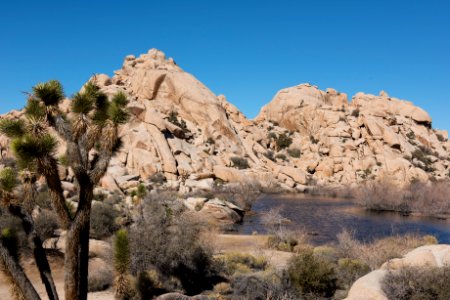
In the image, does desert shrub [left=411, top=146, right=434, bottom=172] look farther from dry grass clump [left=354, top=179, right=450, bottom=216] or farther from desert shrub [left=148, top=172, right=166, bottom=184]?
desert shrub [left=148, top=172, right=166, bottom=184]

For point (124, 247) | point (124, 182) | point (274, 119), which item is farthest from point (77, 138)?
point (274, 119)

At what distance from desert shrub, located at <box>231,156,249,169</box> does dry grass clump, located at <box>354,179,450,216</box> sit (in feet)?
51.4

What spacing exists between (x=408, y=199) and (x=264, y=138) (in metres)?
30.2

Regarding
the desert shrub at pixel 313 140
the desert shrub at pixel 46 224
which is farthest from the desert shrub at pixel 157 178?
the desert shrub at pixel 313 140

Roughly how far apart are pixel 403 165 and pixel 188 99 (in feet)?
98.1

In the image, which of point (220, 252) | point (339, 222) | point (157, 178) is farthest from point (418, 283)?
point (157, 178)

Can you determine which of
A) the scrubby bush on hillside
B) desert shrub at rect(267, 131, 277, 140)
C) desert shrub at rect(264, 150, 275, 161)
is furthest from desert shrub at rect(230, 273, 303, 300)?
desert shrub at rect(267, 131, 277, 140)

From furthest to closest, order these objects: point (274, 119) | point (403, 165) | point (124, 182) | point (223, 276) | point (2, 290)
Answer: point (274, 119) < point (403, 165) < point (124, 182) < point (223, 276) < point (2, 290)

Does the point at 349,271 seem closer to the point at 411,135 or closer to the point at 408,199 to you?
the point at 408,199

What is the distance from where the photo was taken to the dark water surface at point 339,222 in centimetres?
2381

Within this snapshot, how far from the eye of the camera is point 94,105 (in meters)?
8.81

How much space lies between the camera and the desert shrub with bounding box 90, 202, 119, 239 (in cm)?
1698

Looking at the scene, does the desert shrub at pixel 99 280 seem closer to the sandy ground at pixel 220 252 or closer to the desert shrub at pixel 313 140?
the sandy ground at pixel 220 252

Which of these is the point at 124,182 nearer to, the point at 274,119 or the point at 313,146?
the point at 313,146
